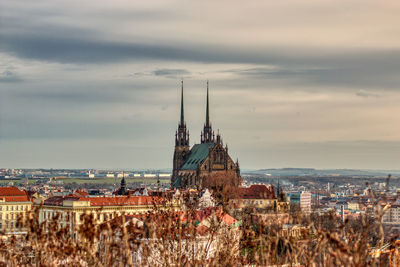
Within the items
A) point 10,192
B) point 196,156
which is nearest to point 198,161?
point 196,156

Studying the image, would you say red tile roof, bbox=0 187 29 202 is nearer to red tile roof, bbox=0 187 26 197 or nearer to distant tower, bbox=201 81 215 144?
red tile roof, bbox=0 187 26 197

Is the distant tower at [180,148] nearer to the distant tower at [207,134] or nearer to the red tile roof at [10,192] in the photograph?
the distant tower at [207,134]

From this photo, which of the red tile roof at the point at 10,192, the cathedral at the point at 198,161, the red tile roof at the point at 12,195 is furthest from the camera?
the cathedral at the point at 198,161

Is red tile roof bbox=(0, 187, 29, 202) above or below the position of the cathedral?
below

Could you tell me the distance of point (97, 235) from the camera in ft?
55.5

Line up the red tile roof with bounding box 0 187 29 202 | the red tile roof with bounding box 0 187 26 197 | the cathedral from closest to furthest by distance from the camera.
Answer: the red tile roof with bounding box 0 187 29 202 < the red tile roof with bounding box 0 187 26 197 < the cathedral

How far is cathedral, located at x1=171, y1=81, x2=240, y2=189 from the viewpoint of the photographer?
136250 millimetres

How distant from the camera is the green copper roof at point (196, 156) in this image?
140 metres

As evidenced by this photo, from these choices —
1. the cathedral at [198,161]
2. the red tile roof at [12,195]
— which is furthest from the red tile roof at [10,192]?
the cathedral at [198,161]

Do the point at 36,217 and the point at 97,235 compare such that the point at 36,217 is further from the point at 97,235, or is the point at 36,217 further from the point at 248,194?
the point at 248,194

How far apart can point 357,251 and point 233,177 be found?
361 ft

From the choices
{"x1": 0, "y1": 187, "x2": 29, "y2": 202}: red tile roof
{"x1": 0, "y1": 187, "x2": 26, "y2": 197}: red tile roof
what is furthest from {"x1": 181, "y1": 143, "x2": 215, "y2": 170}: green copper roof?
{"x1": 0, "y1": 187, "x2": 29, "y2": 202}: red tile roof

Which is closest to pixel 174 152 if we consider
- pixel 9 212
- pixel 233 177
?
pixel 233 177

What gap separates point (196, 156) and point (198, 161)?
386 centimetres
